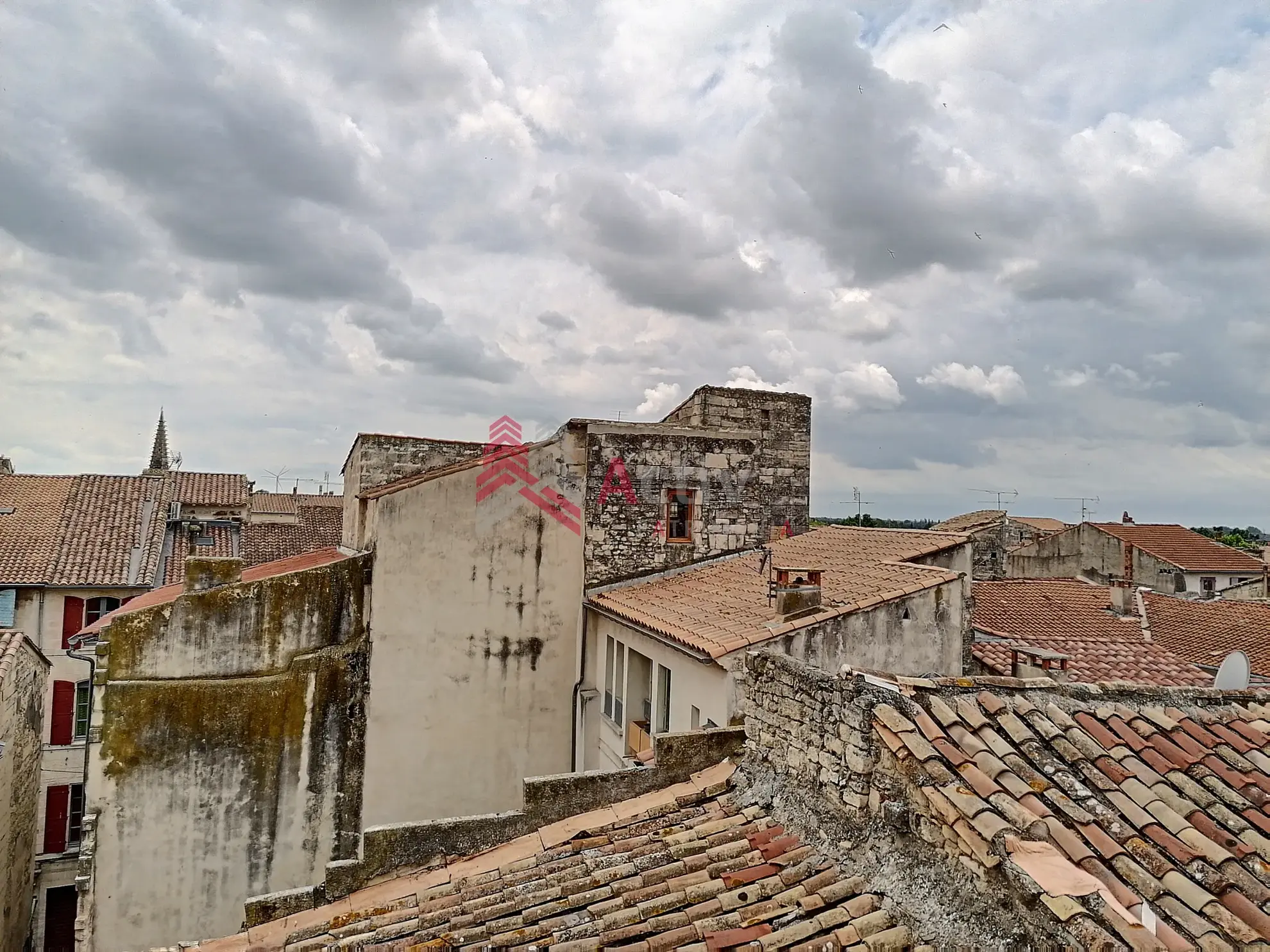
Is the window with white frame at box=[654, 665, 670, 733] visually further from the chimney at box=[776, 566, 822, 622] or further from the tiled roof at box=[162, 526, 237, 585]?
the tiled roof at box=[162, 526, 237, 585]

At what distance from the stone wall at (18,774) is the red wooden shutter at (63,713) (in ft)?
3.73

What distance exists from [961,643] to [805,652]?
2841 millimetres

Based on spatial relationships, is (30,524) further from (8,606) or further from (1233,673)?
(1233,673)

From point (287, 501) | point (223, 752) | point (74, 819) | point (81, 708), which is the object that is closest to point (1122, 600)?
point (223, 752)

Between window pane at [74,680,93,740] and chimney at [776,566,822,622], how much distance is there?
65.2 feet

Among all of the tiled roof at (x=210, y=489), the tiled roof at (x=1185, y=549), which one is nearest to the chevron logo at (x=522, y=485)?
the tiled roof at (x=210, y=489)

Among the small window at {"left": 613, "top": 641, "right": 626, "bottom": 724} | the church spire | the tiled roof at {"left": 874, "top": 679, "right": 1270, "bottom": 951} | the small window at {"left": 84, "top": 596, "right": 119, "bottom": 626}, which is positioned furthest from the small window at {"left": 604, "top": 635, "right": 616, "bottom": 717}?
the church spire

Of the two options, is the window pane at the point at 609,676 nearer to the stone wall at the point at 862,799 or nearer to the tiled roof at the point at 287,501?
the stone wall at the point at 862,799

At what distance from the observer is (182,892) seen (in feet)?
40.8

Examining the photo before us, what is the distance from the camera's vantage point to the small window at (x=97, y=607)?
21609mm

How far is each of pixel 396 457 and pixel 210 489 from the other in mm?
15686

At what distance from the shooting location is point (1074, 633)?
17.4m

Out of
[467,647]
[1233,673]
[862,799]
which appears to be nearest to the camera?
[862,799]

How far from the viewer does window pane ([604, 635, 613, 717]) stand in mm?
14047
